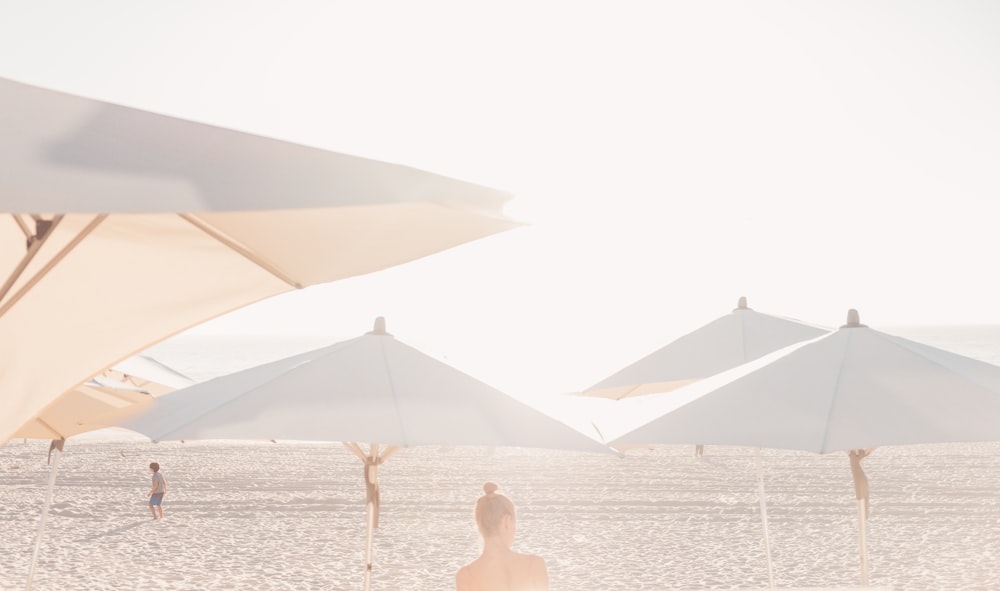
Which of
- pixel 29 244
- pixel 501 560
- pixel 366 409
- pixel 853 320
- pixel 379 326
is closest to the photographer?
pixel 29 244

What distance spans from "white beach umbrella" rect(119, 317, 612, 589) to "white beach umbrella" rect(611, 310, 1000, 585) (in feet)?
2.37

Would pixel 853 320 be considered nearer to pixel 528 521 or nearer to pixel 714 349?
pixel 714 349

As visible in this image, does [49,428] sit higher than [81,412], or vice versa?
[81,412]

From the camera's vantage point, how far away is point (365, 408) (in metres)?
5.01

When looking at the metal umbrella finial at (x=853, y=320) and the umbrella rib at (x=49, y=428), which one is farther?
the umbrella rib at (x=49, y=428)

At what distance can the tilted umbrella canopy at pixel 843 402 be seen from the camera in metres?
4.47

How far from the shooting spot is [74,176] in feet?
4.93

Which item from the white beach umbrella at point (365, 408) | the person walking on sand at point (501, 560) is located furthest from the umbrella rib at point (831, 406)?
the person walking on sand at point (501, 560)

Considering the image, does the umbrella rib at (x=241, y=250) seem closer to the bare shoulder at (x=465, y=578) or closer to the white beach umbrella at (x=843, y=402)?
the bare shoulder at (x=465, y=578)

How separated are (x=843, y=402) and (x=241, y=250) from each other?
132 inches

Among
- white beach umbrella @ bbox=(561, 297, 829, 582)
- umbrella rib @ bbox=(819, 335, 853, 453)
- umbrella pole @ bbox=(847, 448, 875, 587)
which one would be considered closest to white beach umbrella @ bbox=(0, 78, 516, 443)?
umbrella rib @ bbox=(819, 335, 853, 453)

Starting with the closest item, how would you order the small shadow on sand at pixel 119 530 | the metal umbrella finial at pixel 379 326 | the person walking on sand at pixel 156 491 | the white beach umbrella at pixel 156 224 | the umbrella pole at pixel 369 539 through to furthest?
1. the white beach umbrella at pixel 156 224
2. the metal umbrella finial at pixel 379 326
3. the umbrella pole at pixel 369 539
4. the small shadow on sand at pixel 119 530
5. the person walking on sand at pixel 156 491

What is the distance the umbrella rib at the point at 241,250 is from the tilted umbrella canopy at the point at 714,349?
538cm

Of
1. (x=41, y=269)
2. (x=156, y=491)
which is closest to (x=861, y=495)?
(x=41, y=269)
